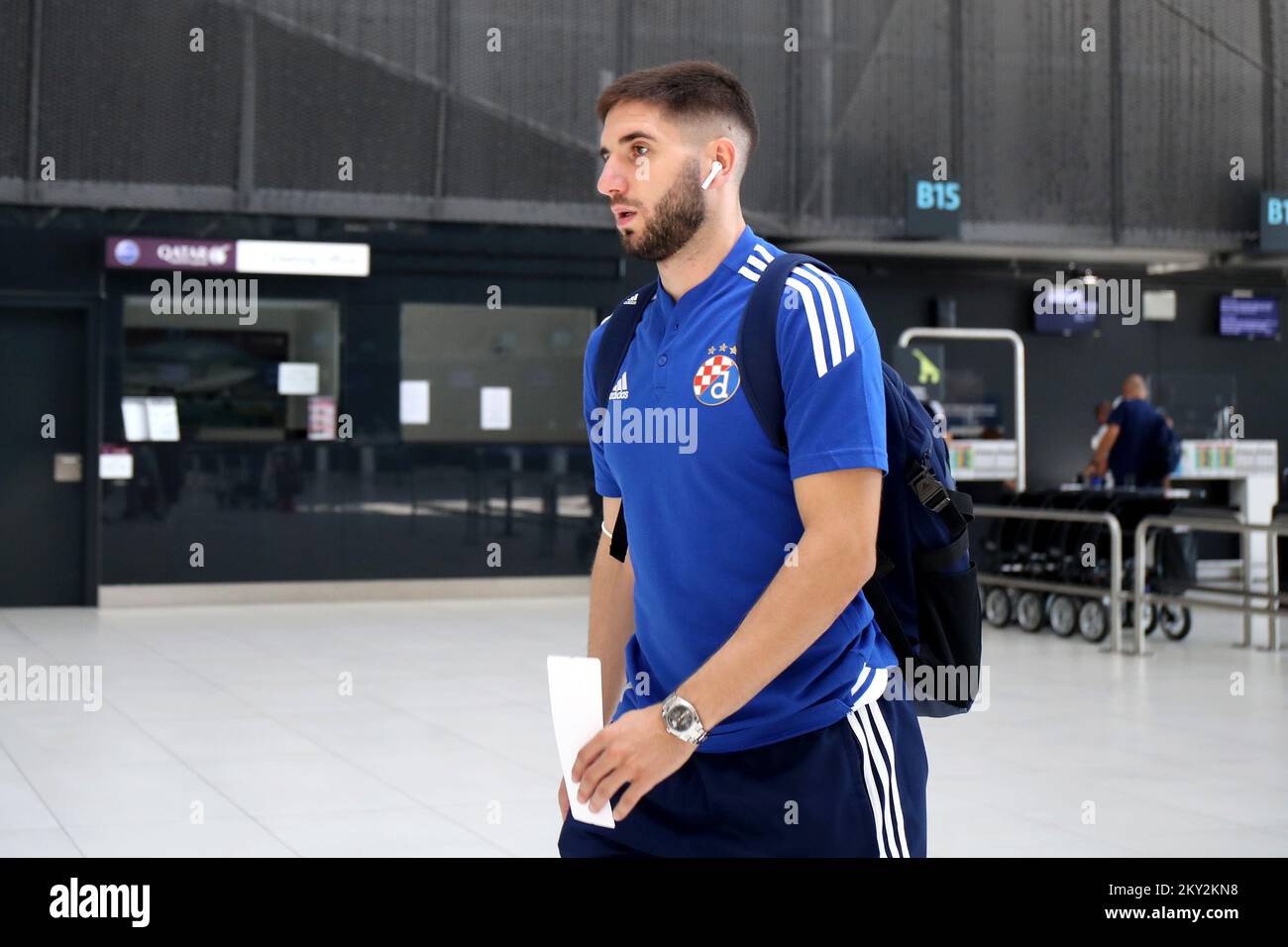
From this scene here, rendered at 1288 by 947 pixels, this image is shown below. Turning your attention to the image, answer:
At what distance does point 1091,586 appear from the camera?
36.9ft

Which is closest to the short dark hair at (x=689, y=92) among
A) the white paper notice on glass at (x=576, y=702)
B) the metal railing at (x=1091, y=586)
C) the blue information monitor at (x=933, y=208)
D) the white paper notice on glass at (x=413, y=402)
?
the white paper notice on glass at (x=576, y=702)

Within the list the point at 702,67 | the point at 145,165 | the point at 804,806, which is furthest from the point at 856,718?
the point at 145,165

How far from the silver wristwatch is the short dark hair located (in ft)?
2.20

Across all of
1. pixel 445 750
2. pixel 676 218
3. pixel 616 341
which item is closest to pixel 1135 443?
pixel 445 750

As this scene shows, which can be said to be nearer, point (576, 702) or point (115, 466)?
point (576, 702)

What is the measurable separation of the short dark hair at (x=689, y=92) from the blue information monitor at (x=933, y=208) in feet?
40.3

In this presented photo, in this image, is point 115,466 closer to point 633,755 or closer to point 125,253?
point 125,253

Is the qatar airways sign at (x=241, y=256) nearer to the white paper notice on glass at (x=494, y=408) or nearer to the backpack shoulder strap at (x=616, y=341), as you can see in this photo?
the white paper notice on glass at (x=494, y=408)

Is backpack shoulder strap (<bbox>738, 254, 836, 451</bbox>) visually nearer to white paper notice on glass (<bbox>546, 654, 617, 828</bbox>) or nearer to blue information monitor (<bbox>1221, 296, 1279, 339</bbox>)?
white paper notice on glass (<bbox>546, 654, 617, 828</bbox>)

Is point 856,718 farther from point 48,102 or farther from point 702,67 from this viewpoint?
point 48,102

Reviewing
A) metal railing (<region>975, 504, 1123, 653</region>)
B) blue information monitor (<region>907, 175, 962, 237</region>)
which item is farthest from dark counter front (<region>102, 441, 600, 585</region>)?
metal railing (<region>975, 504, 1123, 653</region>)

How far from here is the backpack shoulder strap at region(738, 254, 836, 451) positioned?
1.87 m

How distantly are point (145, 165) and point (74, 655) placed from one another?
14.0 ft

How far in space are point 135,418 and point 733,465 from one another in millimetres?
11887
